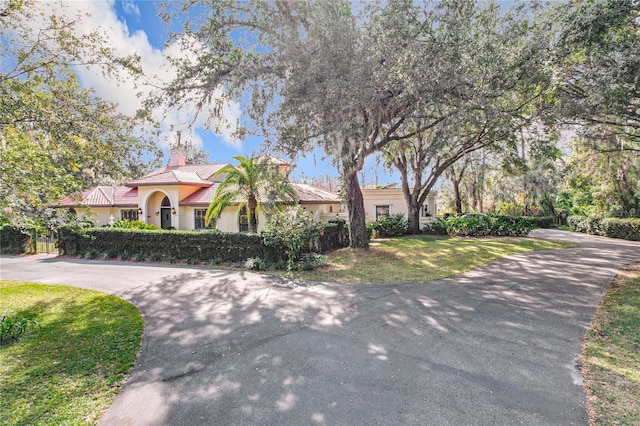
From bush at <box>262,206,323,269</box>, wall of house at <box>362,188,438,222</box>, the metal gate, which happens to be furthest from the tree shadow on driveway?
wall of house at <box>362,188,438,222</box>

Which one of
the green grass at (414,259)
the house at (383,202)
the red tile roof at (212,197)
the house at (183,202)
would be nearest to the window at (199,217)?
the house at (183,202)

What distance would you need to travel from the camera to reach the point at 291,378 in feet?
12.9

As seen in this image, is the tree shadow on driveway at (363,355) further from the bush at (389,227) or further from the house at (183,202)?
the bush at (389,227)

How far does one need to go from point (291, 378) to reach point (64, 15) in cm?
929

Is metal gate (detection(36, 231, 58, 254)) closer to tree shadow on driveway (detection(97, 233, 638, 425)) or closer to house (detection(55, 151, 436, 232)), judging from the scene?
house (detection(55, 151, 436, 232))

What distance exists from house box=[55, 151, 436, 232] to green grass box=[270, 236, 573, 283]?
6.99 meters

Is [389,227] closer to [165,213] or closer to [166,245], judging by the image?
[166,245]

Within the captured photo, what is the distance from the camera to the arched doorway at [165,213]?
20.6 metres

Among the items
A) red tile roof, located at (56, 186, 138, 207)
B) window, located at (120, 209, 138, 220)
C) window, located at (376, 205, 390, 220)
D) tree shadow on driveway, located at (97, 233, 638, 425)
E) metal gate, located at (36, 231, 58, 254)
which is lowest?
tree shadow on driveway, located at (97, 233, 638, 425)

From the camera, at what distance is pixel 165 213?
20.7m

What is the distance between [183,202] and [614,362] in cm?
1997

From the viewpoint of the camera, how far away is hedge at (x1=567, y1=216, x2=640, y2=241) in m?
17.5

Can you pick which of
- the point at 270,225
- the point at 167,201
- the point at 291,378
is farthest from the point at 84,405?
the point at 167,201

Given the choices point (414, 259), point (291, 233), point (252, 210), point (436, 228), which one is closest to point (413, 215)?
point (436, 228)
